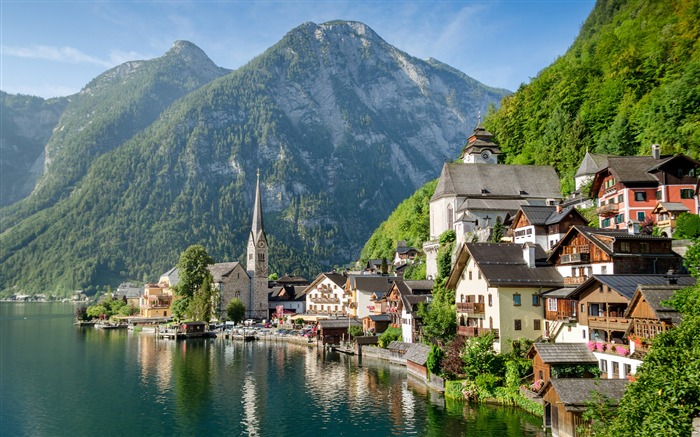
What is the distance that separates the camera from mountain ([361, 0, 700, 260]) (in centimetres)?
8131

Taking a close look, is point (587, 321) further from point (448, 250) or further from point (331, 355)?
point (331, 355)

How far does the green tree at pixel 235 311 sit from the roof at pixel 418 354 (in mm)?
68861

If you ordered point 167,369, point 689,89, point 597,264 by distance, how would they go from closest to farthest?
point 597,264 < point 167,369 < point 689,89

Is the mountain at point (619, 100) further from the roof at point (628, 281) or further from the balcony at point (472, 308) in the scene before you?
the balcony at point (472, 308)

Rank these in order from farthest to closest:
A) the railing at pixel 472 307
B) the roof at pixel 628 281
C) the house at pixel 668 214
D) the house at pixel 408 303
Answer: the house at pixel 408 303 < the house at pixel 668 214 < the railing at pixel 472 307 < the roof at pixel 628 281

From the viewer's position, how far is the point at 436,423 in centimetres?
4225

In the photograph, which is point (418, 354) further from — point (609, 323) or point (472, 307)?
point (609, 323)

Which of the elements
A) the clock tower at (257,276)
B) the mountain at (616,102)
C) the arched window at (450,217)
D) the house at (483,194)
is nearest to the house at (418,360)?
the house at (483,194)

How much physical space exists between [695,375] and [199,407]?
4032cm

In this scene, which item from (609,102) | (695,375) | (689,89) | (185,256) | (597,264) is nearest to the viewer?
(695,375)

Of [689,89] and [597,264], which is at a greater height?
[689,89]

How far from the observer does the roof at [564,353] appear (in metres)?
41.9

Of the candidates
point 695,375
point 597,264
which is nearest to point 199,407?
point 597,264

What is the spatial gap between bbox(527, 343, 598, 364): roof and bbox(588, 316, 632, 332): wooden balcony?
5.89ft
